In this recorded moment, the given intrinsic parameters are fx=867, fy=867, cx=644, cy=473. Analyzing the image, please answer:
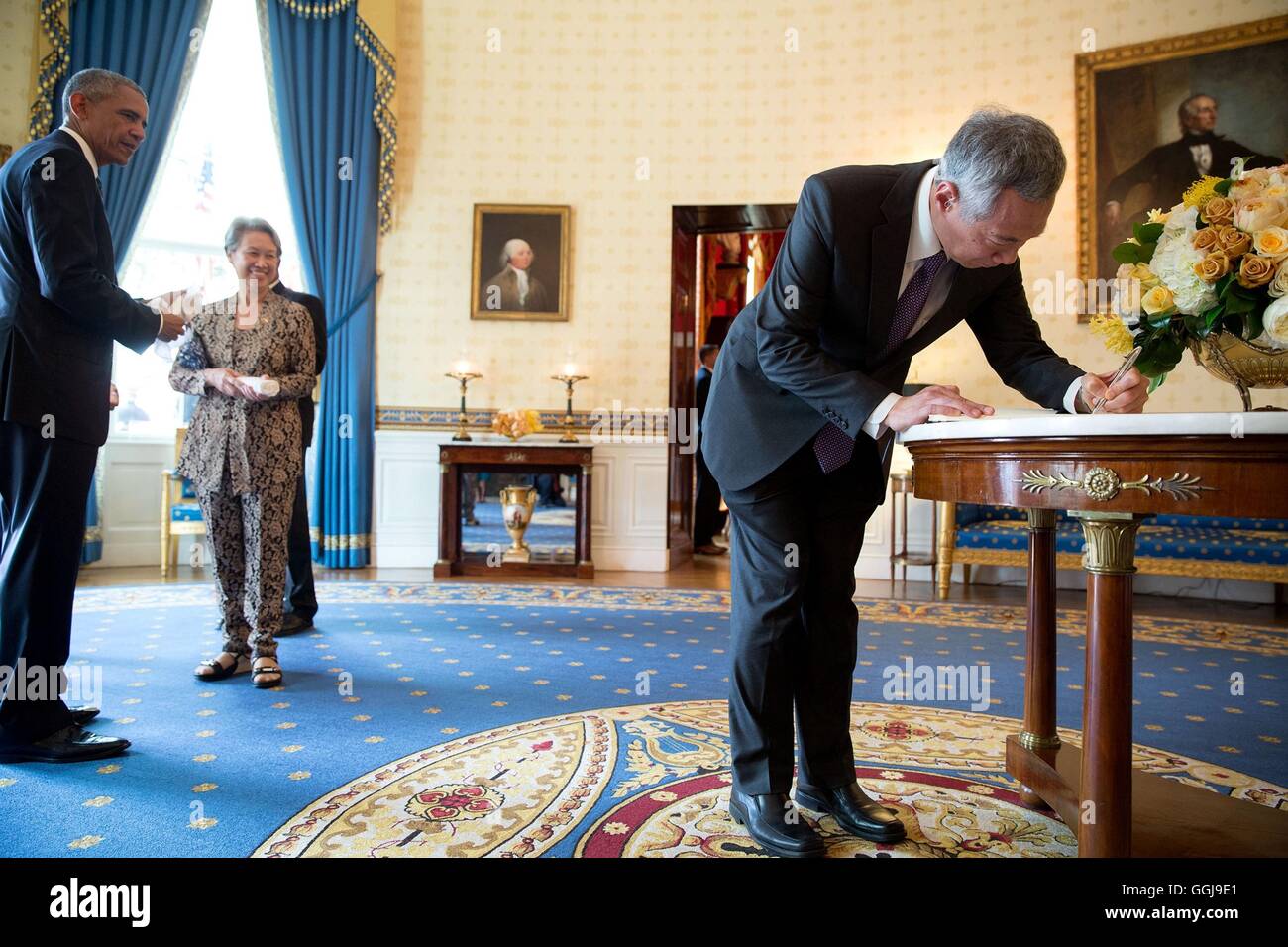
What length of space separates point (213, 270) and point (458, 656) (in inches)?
184

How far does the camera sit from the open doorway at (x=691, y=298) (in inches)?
277

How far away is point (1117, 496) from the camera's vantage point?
4.15ft

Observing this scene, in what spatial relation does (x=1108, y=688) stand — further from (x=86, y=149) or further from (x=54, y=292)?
(x=86, y=149)

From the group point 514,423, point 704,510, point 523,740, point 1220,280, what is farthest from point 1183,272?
point 704,510

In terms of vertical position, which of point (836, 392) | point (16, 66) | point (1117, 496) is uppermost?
point (16, 66)

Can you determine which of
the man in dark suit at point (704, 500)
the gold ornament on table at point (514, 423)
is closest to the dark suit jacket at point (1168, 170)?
the man in dark suit at point (704, 500)

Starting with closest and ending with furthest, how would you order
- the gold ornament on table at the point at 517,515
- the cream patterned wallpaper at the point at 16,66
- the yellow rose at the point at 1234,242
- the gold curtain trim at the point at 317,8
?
the yellow rose at the point at 1234,242, the cream patterned wallpaper at the point at 16,66, the gold ornament on table at the point at 517,515, the gold curtain trim at the point at 317,8

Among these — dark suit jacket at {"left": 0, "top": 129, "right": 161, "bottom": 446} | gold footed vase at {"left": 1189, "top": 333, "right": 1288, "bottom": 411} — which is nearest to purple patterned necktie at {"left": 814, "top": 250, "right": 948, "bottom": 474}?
gold footed vase at {"left": 1189, "top": 333, "right": 1288, "bottom": 411}

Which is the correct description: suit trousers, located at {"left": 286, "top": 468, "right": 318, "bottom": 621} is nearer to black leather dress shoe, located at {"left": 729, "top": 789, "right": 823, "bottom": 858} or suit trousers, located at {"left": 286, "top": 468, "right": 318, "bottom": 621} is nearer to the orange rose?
black leather dress shoe, located at {"left": 729, "top": 789, "right": 823, "bottom": 858}

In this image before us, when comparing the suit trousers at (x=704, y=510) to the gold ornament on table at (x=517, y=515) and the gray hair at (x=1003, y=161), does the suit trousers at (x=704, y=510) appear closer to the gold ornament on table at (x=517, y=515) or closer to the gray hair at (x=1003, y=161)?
the gold ornament on table at (x=517, y=515)

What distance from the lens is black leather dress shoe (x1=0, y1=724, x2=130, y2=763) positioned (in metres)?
2.26

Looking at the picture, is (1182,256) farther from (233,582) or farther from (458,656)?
(233,582)

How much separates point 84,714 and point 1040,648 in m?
2.66
